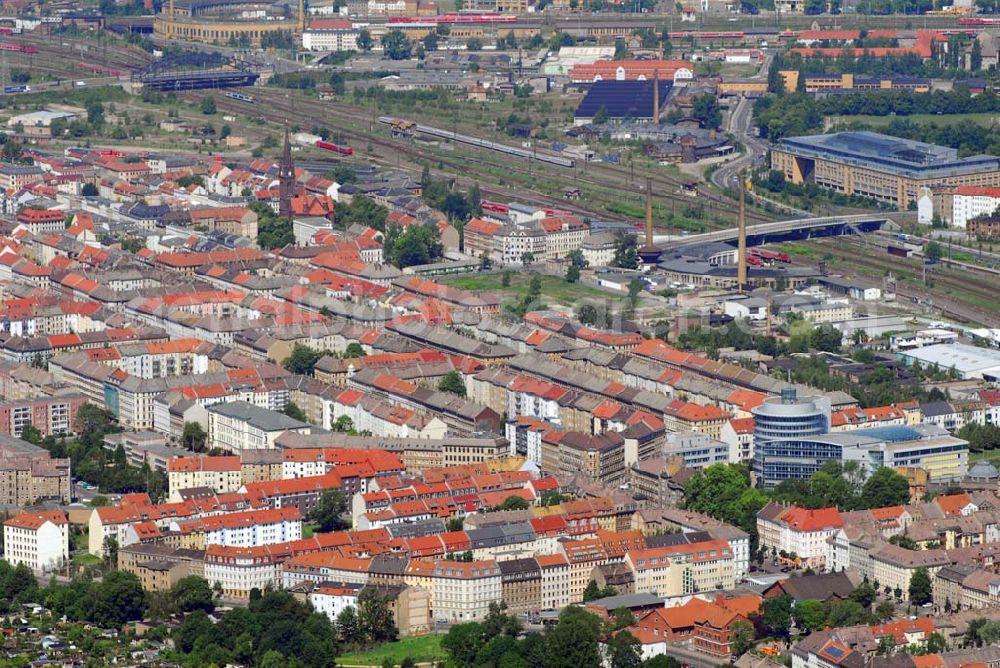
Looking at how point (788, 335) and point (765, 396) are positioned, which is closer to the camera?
point (765, 396)

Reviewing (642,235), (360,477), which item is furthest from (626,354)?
(642,235)

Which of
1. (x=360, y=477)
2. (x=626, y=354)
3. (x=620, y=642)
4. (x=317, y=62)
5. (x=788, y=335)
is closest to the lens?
(x=620, y=642)

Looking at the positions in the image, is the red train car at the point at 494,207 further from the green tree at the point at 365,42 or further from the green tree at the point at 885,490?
the green tree at the point at 365,42

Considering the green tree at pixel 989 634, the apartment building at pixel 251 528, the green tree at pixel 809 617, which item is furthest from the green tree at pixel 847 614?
the apartment building at pixel 251 528

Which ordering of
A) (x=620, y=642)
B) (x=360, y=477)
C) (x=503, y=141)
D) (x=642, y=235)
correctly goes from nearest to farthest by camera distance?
1. (x=620, y=642)
2. (x=360, y=477)
3. (x=642, y=235)
4. (x=503, y=141)

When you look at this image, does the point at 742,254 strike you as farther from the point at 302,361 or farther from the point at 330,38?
the point at 330,38

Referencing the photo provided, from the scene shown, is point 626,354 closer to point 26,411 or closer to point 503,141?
point 26,411

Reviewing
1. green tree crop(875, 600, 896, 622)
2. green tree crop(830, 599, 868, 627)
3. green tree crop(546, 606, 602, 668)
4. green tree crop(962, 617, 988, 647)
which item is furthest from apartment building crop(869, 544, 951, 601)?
green tree crop(546, 606, 602, 668)

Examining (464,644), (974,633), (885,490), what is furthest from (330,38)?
(974,633)
